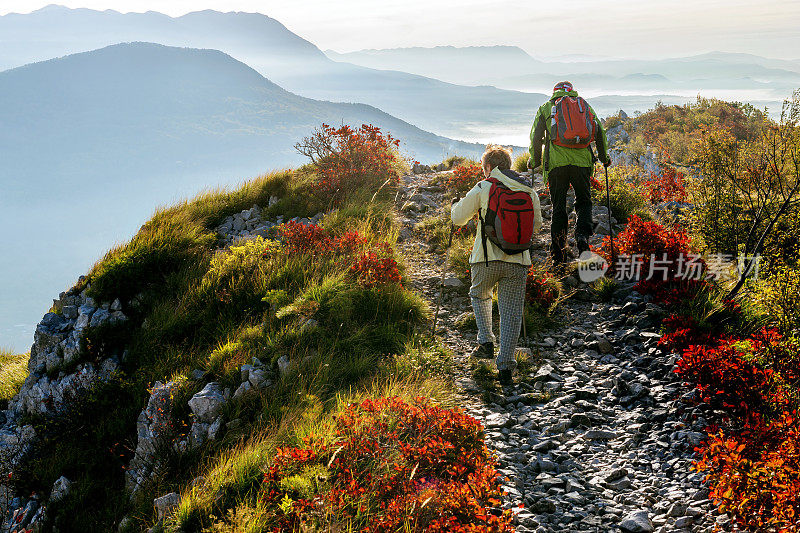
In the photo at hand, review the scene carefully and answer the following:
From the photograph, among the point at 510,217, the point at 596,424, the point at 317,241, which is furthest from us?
the point at 317,241

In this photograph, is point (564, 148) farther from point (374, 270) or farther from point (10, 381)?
point (10, 381)

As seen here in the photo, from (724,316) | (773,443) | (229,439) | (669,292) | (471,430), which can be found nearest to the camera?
(773,443)

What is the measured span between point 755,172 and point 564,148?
3.03m

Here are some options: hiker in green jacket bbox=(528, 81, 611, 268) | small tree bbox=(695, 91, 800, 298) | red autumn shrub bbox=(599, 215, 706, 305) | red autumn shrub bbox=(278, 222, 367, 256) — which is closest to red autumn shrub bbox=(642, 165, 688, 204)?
small tree bbox=(695, 91, 800, 298)

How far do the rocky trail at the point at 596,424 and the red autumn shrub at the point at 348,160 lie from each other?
5882 millimetres

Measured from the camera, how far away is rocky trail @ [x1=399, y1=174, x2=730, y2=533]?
3792mm

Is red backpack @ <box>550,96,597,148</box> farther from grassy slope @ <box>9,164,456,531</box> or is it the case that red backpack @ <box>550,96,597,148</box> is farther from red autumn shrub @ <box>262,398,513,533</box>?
red autumn shrub @ <box>262,398,513,533</box>

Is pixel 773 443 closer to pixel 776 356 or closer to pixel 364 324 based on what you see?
pixel 776 356

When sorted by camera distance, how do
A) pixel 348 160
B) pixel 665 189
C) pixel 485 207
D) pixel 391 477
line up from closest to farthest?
pixel 391 477 → pixel 485 207 → pixel 665 189 → pixel 348 160

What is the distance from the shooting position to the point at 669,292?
6.81m

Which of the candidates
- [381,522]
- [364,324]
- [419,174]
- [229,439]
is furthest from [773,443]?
[419,174]

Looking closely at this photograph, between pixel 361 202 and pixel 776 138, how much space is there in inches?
316

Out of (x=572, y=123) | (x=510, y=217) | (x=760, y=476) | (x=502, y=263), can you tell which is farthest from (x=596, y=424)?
(x=572, y=123)

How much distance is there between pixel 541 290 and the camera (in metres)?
7.53
